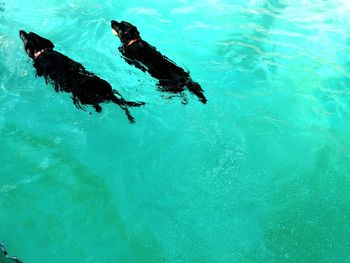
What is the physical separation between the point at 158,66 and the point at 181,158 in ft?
4.55

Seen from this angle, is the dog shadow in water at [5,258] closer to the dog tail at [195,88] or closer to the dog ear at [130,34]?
the dog tail at [195,88]

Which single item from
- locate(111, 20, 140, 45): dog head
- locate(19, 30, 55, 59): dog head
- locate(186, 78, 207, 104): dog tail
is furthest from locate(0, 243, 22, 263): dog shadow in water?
locate(111, 20, 140, 45): dog head

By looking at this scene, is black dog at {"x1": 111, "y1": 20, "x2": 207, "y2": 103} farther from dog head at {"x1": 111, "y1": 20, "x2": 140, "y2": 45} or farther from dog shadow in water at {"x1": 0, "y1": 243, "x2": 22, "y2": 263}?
dog shadow in water at {"x1": 0, "y1": 243, "x2": 22, "y2": 263}

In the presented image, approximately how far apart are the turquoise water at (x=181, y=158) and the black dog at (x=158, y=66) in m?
0.47

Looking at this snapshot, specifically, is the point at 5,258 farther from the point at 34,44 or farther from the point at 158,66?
the point at 158,66

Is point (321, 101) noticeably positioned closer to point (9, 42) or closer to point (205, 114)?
point (205, 114)

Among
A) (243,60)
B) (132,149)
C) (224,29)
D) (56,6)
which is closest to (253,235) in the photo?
(132,149)

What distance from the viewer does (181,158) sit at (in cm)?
532

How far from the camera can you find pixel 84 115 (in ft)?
18.6

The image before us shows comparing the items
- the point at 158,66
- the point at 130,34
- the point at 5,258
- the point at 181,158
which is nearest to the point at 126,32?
the point at 130,34

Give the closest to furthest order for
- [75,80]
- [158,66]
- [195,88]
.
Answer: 1. [75,80]
2. [158,66]
3. [195,88]

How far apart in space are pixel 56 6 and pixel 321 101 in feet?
20.0

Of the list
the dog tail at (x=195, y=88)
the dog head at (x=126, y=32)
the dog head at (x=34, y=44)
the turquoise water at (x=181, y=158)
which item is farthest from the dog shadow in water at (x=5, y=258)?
the dog head at (x=126, y=32)

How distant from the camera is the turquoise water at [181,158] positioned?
14.7ft
